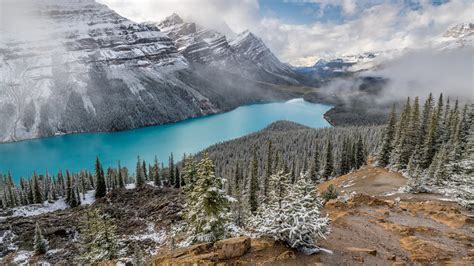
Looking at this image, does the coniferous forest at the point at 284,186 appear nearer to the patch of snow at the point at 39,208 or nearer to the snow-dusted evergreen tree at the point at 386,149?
the snow-dusted evergreen tree at the point at 386,149

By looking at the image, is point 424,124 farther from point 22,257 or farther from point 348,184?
point 22,257

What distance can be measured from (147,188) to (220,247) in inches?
2660

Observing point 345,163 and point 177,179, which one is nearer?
point 345,163

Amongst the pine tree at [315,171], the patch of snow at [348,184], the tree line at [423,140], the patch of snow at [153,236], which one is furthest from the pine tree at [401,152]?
the patch of snow at [153,236]

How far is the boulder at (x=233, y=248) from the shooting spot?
15.0m

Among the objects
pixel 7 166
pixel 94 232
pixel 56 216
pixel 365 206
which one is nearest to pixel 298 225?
pixel 365 206

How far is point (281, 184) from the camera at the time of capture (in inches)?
658

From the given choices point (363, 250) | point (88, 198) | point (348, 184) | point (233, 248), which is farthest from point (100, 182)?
point (363, 250)

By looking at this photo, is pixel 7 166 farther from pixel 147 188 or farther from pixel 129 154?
pixel 147 188

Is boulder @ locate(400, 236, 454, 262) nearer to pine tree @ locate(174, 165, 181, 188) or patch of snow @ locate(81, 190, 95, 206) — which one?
patch of snow @ locate(81, 190, 95, 206)

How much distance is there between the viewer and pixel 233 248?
1520 cm

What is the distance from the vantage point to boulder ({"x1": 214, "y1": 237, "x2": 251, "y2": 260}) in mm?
15008

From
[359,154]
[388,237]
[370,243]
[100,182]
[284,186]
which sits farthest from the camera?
[100,182]

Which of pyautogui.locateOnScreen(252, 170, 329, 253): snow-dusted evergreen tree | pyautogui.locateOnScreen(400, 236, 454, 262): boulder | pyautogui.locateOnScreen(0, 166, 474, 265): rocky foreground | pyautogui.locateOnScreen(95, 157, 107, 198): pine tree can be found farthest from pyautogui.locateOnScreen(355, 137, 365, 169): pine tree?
pyautogui.locateOnScreen(95, 157, 107, 198): pine tree
